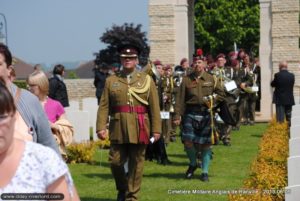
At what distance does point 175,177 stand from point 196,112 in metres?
1.18

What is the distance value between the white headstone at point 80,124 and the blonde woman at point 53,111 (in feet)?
27.3

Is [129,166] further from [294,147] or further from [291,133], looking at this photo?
[291,133]

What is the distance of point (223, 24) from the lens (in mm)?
61125

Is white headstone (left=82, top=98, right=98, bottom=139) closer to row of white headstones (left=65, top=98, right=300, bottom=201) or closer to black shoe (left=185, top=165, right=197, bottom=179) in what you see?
row of white headstones (left=65, top=98, right=300, bottom=201)

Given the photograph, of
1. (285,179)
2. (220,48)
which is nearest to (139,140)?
(285,179)

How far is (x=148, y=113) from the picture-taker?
30.7ft

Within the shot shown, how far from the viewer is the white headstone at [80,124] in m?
15.7

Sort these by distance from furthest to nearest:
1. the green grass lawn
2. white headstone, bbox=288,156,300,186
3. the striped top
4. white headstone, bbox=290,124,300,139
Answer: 1. white headstone, bbox=290,124,300,139
2. the green grass lawn
3. white headstone, bbox=288,156,300,186
4. the striped top

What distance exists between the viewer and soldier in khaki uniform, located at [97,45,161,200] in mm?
9133

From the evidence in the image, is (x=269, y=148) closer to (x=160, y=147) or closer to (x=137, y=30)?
(x=160, y=147)

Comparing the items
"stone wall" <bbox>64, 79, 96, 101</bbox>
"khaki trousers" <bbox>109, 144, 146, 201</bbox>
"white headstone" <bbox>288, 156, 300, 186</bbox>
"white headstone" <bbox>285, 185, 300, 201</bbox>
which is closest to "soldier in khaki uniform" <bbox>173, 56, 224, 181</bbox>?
"khaki trousers" <bbox>109, 144, 146, 201</bbox>

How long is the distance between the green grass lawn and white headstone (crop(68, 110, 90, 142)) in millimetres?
604

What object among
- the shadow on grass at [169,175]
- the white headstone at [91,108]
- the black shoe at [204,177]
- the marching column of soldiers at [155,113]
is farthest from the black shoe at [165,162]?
the white headstone at [91,108]

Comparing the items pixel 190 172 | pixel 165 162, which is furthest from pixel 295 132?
pixel 165 162
